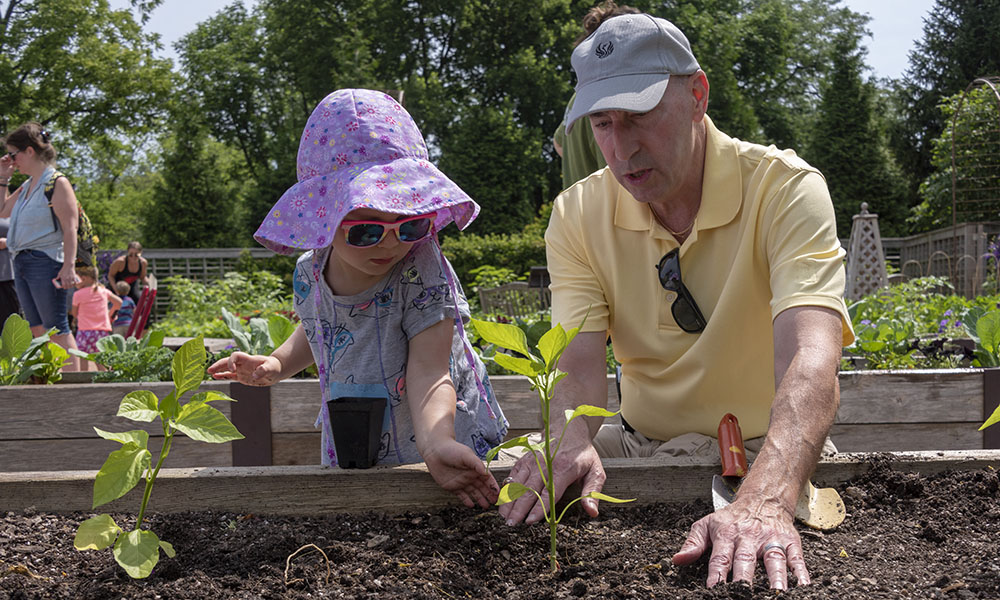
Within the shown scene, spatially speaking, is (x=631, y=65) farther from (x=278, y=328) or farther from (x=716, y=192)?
(x=278, y=328)

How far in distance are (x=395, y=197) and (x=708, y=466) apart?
84 centimetres

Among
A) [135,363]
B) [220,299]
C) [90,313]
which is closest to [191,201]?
[220,299]

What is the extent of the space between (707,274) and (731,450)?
20.4 inches

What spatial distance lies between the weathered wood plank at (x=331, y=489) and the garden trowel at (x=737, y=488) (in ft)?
0.22

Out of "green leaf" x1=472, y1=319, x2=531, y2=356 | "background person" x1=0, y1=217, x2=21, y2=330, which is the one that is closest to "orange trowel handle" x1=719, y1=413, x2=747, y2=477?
"green leaf" x1=472, y1=319, x2=531, y2=356

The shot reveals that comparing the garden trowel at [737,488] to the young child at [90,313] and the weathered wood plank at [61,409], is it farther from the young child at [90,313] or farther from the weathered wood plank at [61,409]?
the young child at [90,313]

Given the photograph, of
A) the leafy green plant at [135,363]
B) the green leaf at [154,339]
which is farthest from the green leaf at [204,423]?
the green leaf at [154,339]

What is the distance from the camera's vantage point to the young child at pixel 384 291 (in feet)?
5.56

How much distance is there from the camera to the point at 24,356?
3.36 metres

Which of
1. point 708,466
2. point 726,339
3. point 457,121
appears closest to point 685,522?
point 708,466

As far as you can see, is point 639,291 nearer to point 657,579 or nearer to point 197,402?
point 657,579

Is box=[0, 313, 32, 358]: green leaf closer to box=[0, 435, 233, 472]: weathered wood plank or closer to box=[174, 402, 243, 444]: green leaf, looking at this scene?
box=[0, 435, 233, 472]: weathered wood plank

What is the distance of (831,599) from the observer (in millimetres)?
1172

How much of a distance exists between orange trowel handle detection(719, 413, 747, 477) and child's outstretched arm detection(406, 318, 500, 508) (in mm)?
450
